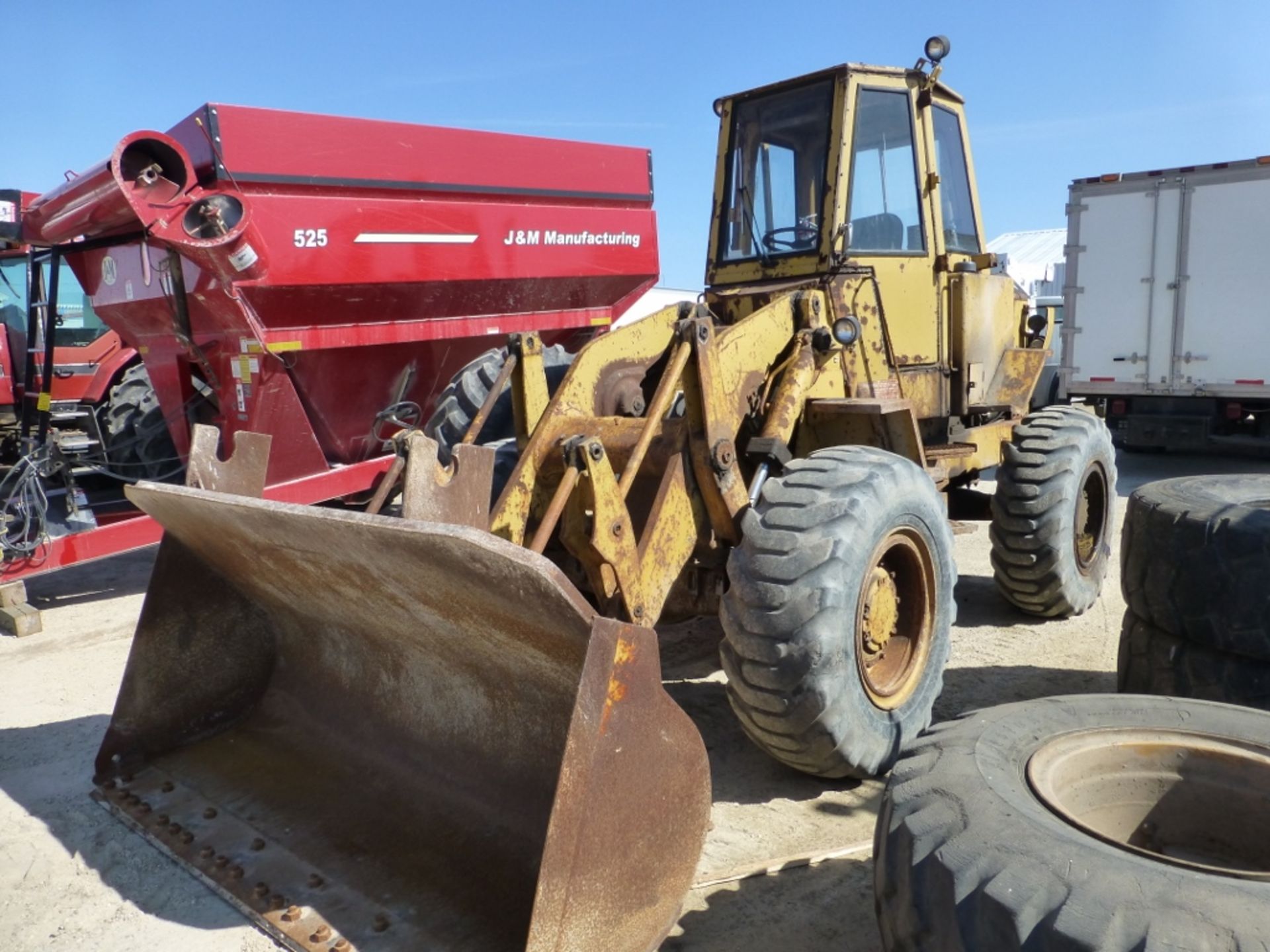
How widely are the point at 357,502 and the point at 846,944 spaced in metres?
5.71

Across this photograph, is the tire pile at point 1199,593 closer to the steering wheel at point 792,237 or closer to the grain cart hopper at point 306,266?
the steering wheel at point 792,237

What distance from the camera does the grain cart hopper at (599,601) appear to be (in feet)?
8.18

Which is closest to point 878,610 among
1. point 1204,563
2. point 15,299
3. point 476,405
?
point 1204,563

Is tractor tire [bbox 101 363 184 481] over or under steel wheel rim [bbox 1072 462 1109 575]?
over

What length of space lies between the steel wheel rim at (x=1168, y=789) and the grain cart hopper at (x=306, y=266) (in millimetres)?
3853

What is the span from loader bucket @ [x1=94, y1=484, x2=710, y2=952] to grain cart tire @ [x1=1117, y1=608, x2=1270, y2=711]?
1.80 m

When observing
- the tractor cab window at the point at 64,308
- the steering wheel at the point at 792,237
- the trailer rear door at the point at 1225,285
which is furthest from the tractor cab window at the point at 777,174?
the trailer rear door at the point at 1225,285

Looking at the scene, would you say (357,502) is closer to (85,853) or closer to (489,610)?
(85,853)

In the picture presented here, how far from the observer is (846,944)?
8.75 ft

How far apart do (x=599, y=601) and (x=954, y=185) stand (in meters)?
3.31

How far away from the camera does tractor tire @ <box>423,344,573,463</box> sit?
5.09 metres

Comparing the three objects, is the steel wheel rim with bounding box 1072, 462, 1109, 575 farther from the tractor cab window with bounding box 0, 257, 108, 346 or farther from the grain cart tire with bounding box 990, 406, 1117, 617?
the tractor cab window with bounding box 0, 257, 108, 346

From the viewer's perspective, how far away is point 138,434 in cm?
821

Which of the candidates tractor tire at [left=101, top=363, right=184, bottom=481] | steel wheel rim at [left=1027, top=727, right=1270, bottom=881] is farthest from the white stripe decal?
steel wheel rim at [left=1027, top=727, right=1270, bottom=881]
